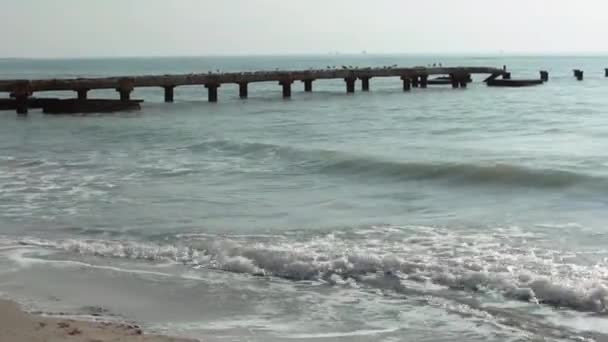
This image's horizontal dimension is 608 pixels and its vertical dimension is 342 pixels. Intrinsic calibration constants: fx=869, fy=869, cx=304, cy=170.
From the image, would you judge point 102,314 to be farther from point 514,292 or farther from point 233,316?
point 514,292

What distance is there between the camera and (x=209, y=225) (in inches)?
524

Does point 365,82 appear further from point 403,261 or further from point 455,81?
point 403,261

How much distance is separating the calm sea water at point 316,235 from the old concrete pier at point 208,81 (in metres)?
14.5

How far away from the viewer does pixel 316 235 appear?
12.3 metres

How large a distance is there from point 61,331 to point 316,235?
5.62 m

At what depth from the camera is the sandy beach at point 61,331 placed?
6.91 meters

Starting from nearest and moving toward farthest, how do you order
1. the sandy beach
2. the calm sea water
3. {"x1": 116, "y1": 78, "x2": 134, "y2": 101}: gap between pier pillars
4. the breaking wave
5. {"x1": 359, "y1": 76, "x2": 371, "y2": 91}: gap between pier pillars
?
1. the sandy beach
2. the calm sea water
3. the breaking wave
4. {"x1": 116, "y1": 78, "x2": 134, "y2": 101}: gap between pier pillars
5. {"x1": 359, "y1": 76, "x2": 371, "y2": 91}: gap between pier pillars

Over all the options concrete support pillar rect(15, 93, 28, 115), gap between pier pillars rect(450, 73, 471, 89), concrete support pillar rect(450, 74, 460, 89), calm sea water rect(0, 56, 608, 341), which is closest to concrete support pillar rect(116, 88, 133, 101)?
concrete support pillar rect(15, 93, 28, 115)

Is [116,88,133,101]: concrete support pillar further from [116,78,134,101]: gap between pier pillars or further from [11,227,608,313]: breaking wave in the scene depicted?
[11,227,608,313]: breaking wave

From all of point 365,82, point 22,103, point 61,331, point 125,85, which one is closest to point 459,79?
point 365,82

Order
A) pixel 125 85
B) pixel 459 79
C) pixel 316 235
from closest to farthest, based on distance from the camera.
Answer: pixel 316 235 < pixel 125 85 < pixel 459 79

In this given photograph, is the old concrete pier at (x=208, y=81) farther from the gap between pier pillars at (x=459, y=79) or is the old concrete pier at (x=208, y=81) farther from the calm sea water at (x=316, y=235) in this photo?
the calm sea water at (x=316, y=235)

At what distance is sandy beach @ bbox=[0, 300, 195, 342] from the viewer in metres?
6.91

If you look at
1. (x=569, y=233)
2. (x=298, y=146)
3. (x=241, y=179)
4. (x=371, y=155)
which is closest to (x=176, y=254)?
(x=569, y=233)
